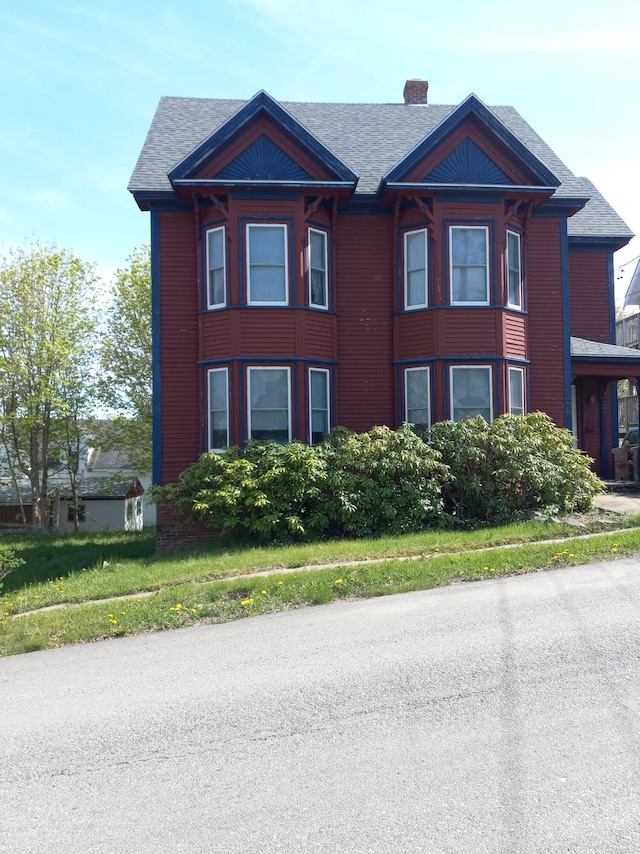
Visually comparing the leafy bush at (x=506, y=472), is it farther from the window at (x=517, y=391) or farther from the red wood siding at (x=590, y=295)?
the red wood siding at (x=590, y=295)

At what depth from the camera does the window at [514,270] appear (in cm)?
1652

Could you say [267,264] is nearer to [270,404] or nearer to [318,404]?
[270,404]

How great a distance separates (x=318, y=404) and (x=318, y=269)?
302 cm

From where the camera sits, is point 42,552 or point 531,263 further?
point 42,552

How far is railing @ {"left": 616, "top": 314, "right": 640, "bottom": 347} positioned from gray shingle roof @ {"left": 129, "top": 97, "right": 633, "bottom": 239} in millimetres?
17105

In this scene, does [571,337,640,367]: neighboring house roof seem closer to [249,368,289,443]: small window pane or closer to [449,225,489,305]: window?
[449,225,489,305]: window

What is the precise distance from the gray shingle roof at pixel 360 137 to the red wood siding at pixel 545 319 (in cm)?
106

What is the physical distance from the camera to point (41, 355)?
28344 millimetres

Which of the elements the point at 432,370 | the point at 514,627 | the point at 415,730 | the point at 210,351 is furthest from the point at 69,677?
the point at 432,370

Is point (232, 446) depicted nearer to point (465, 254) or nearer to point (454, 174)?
point (465, 254)

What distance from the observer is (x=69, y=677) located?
6.41 meters

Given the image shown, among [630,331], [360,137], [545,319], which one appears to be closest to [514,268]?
[545,319]

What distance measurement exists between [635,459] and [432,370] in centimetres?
627

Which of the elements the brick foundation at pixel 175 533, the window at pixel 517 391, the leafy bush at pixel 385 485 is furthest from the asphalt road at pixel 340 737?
the window at pixel 517 391
